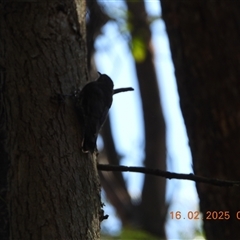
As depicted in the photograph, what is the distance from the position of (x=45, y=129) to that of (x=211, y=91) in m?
2.02

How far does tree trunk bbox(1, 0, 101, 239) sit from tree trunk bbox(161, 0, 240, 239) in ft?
4.87

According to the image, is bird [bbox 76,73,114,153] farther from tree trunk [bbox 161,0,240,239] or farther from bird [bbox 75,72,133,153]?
tree trunk [bbox 161,0,240,239]

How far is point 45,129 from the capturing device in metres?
2.78

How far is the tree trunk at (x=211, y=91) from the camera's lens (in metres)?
4.28

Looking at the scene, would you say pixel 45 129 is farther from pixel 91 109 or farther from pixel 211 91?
pixel 211 91

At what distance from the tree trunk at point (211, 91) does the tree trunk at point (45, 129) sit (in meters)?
1.48

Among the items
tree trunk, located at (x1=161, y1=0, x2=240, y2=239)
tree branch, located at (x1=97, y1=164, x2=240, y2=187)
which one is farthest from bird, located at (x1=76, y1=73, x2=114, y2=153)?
tree trunk, located at (x1=161, y1=0, x2=240, y2=239)

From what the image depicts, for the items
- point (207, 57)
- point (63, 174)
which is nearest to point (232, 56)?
point (207, 57)

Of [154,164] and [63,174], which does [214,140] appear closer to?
[63,174]

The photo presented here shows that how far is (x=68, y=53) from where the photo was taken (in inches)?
123

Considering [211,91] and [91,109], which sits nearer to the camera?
[91,109]

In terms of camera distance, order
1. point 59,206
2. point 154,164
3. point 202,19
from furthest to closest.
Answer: point 154,164
point 202,19
point 59,206

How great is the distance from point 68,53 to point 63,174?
2.35ft

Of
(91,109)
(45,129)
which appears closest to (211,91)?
(91,109)
